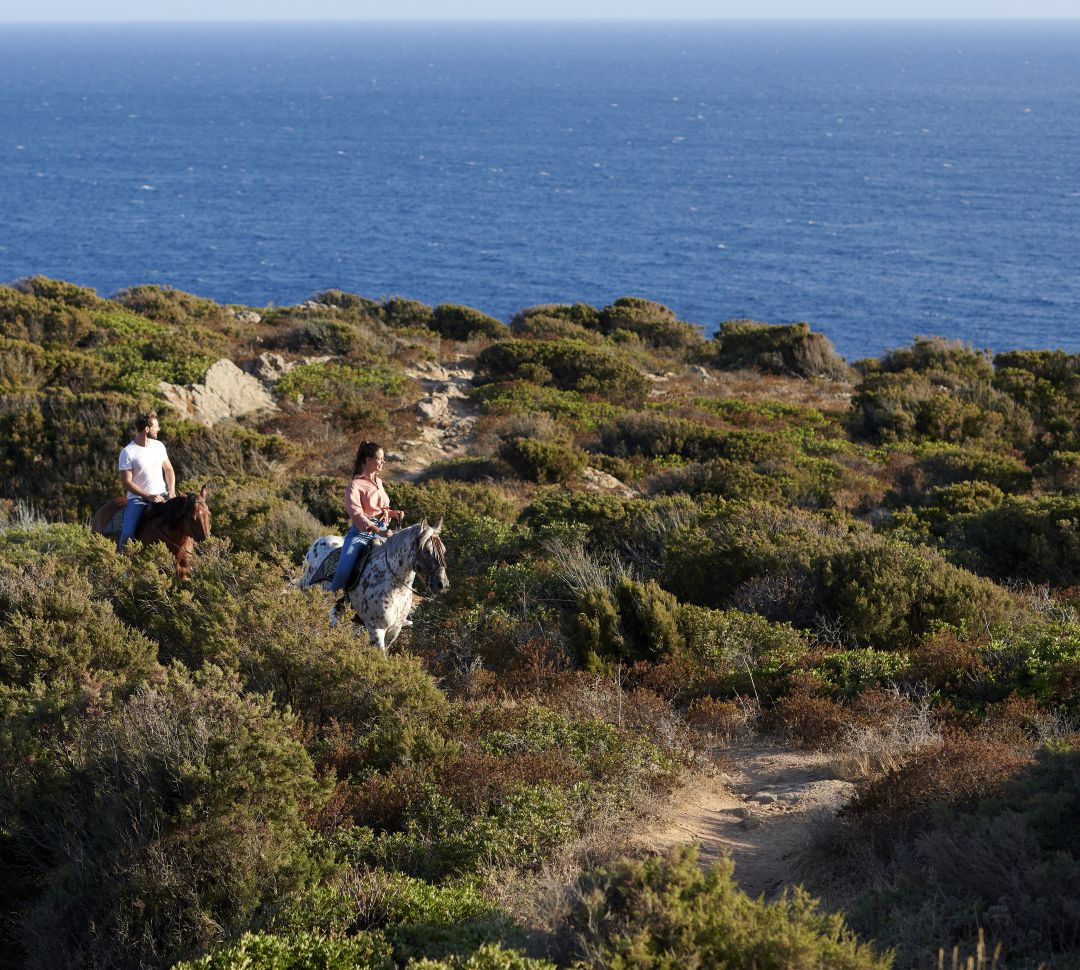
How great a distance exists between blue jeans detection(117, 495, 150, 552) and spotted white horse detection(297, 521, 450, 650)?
2922 millimetres

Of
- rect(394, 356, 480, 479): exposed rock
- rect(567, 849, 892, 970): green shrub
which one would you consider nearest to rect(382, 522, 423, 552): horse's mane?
rect(567, 849, 892, 970): green shrub

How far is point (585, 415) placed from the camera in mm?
22250

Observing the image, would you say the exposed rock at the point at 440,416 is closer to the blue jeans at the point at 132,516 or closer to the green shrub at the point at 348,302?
the blue jeans at the point at 132,516

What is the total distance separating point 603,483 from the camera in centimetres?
1819

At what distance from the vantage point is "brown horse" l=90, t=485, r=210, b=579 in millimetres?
11008

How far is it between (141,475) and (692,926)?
9.00 m

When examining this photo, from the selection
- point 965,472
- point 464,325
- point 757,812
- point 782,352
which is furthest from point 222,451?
point 782,352

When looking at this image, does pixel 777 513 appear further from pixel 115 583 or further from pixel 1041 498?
pixel 115 583

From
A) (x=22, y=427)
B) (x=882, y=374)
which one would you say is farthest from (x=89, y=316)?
(x=882, y=374)

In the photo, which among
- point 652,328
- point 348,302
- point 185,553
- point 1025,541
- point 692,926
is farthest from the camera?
point 348,302

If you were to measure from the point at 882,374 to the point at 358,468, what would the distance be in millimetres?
20899

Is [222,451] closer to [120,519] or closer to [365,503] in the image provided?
[120,519]

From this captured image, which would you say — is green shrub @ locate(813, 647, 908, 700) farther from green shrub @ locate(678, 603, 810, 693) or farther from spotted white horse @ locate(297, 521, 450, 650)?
spotted white horse @ locate(297, 521, 450, 650)

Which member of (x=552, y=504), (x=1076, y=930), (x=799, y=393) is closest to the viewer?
(x=1076, y=930)
